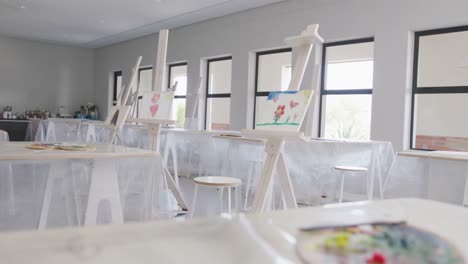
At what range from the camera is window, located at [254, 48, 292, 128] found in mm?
6109

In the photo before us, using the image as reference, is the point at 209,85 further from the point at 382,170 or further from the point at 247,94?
the point at 382,170

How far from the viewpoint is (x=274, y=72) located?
6.26 meters

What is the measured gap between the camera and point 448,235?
0.77m

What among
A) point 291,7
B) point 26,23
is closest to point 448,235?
point 291,7

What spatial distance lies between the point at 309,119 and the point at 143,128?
3872 mm

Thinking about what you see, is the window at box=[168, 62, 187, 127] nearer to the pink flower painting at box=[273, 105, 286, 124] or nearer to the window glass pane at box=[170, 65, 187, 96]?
the window glass pane at box=[170, 65, 187, 96]

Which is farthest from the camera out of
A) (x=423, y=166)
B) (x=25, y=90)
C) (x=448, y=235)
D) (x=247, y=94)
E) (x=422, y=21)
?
(x=25, y=90)

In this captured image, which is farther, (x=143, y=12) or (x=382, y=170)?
(x=143, y=12)

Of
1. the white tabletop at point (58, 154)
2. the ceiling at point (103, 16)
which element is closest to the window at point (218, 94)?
the ceiling at point (103, 16)

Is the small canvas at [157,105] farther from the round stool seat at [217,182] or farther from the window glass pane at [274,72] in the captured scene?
the window glass pane at [274,72]

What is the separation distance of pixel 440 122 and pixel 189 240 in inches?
174

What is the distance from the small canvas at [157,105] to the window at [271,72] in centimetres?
321

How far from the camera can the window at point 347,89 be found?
5094mm

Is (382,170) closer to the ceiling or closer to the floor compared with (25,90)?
closer to the floor
